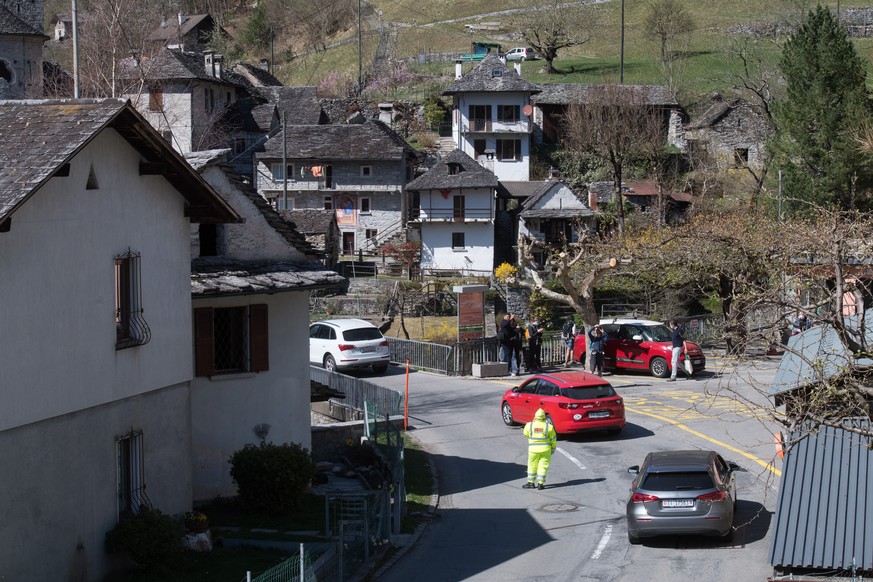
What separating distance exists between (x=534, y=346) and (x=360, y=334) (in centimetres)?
570

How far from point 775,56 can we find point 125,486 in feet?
275

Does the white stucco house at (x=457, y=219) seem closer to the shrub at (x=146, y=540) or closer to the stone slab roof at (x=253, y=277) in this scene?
the stone slab roof at (x=253, y=277)

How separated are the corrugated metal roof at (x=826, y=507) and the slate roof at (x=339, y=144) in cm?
5570

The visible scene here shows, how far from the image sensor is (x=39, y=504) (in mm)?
13617

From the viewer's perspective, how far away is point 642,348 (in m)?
34.8

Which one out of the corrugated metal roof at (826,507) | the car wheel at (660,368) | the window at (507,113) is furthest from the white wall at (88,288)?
the window at (507,113)

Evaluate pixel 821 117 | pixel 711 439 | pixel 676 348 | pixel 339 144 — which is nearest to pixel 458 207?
pixel 339 144

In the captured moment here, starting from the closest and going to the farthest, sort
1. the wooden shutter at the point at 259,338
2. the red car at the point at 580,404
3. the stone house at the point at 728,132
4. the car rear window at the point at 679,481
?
the car rear window at the point at 679,481
the wooden shutter at the point at 259,338
the red car at the point at 580,404
the stone house at the point at 728,132

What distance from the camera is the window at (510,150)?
3103 inches

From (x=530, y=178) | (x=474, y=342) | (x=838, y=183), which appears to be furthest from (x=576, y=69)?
(x=474, y=342)

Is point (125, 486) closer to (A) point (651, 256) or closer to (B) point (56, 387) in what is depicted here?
(B) point (56, 387)

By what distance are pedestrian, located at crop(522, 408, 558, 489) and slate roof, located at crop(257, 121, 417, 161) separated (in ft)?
163

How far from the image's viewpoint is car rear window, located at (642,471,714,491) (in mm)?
17703

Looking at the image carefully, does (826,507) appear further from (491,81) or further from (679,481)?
(491,81)
